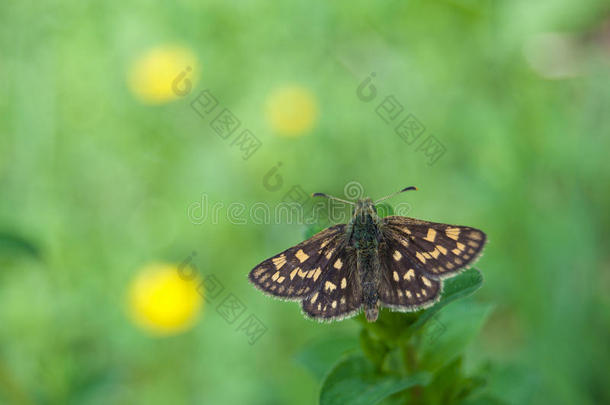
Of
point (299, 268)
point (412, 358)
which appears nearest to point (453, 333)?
point (412, 358)

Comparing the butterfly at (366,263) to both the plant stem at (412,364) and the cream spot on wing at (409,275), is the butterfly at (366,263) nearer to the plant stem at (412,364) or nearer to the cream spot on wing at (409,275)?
the cream spot on wing at (409,275)

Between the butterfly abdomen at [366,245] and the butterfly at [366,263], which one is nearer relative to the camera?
the butterfly at [366,263]

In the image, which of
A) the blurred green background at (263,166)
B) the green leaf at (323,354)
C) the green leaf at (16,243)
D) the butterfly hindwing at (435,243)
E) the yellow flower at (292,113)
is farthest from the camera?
the yellow flower at (292,113)

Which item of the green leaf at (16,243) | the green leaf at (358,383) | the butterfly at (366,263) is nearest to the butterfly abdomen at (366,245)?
the butterfly at (366,263)

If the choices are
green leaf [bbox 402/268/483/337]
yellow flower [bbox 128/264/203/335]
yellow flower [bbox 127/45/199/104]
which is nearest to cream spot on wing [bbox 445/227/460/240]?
green leaf [bbox 402/268/483/337]

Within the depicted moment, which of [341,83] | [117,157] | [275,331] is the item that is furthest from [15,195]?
[341,83]
